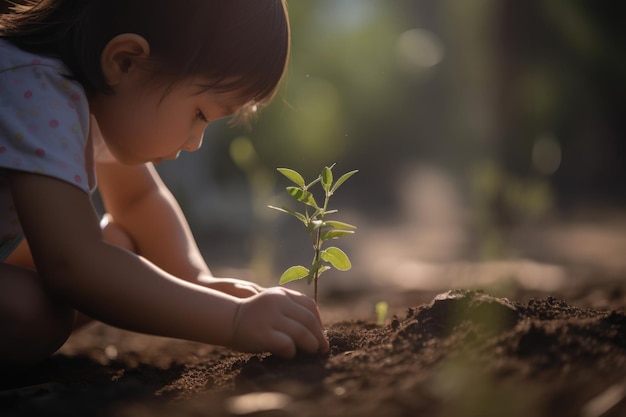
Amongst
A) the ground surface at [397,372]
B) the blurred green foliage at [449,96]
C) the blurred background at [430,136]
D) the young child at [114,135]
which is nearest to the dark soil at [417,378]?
the ground surface at [397,372]

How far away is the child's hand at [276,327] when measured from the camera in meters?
1.48

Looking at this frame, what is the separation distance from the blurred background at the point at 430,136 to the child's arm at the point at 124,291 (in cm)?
199

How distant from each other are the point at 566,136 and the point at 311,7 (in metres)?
2.58

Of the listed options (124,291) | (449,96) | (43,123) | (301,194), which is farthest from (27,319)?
(449,96)

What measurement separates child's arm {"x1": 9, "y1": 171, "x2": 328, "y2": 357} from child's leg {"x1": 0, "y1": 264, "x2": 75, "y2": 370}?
0.15 meters

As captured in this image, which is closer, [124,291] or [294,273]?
[124,291]

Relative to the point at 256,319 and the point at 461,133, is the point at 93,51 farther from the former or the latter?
the point at 461,133

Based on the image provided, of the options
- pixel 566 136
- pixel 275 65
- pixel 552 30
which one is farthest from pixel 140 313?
pixel 566 136

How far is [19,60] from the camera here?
5.53 feet

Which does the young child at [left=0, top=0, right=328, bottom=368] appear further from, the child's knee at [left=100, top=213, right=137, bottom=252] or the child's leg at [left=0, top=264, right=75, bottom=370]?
the child's knee at [left=100, top=213, right=137, bottom=252]

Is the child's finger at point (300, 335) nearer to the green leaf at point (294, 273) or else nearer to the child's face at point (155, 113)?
the green leaf at point (294, 273)

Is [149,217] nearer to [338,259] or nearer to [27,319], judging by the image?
[27,319]

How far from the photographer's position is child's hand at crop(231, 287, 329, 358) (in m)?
1.48

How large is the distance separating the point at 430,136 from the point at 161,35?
5.26 meters
